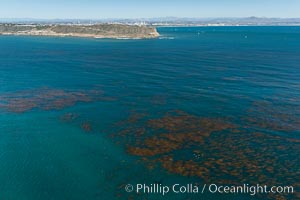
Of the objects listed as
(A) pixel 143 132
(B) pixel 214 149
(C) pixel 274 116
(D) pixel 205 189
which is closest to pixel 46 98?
(A) pixel 143 132

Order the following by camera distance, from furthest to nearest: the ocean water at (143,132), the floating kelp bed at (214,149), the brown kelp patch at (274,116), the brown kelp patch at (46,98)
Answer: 1. the brown kelp patch at (46,98)
2. the brown kelp patch at (274,116)
3. the floating kelp bed at (214,149)
4. the ocean water at (143,132)

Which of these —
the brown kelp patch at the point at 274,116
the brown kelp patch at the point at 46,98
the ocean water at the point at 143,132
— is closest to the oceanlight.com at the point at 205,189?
the ocean water at the point at 143,132

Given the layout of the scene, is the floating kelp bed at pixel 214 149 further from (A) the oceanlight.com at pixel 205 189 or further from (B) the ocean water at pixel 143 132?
(A) the oceanlight.com at pixel 205 189

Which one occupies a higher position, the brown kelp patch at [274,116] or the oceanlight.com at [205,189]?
the brown kelp patch at [274,116]

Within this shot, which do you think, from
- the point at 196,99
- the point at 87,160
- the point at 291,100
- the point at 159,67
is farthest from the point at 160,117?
the point at 159,67

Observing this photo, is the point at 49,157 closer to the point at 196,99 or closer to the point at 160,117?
the point at 160,117

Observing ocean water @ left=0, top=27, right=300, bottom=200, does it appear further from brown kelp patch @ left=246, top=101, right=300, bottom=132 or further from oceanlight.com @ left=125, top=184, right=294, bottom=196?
oceanlight.com @ left=125, top=184, right=294, bottom=196

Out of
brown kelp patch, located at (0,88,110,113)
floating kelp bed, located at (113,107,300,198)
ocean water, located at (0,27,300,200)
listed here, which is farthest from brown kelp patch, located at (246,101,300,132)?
brown kelp patch, located at (0,88,110,113)
